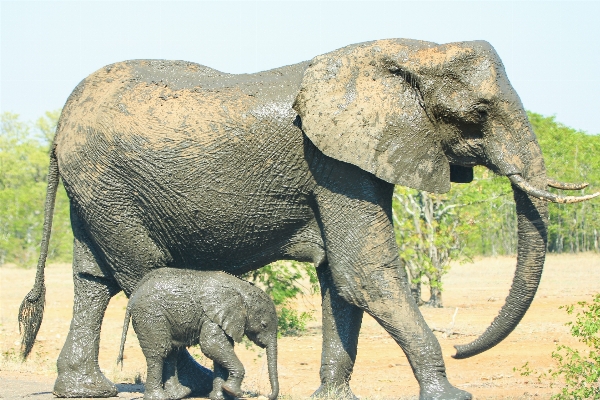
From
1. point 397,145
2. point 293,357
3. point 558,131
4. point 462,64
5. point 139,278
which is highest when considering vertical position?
point 558,131

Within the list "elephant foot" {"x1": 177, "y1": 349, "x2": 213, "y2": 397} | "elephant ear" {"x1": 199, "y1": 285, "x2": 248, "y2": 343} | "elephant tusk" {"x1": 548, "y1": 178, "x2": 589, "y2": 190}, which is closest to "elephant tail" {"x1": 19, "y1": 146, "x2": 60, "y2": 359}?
"elephant foot" {"x1": 177, "y1": 349, "x2": 213, "y2": 397}

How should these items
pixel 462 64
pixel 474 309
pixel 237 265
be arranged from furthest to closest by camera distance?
1. pixel 474 309
2. pixel 237 265
3. pixel 462 64

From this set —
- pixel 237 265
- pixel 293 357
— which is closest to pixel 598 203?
pixel 293 357

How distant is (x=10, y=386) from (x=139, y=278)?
6.90 ft

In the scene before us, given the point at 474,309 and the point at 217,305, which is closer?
the point at 217,305

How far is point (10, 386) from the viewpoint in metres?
8.81

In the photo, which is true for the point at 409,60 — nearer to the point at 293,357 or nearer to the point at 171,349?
the point at 171,349

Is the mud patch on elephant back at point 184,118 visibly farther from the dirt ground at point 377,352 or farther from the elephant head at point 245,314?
the dirt ground at point 377,352

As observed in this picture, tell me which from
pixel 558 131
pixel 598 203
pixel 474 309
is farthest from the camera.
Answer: pixel 558 131

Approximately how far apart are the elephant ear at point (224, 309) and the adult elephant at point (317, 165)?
51 cm

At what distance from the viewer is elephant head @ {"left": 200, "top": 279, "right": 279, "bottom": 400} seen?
23.4ft

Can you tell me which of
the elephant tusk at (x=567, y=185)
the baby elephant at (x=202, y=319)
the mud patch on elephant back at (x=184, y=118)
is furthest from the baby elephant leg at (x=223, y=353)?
the elephant tusk at (x=567, y=185)

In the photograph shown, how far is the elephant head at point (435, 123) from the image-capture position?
22.1ft

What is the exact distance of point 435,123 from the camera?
6988mm
